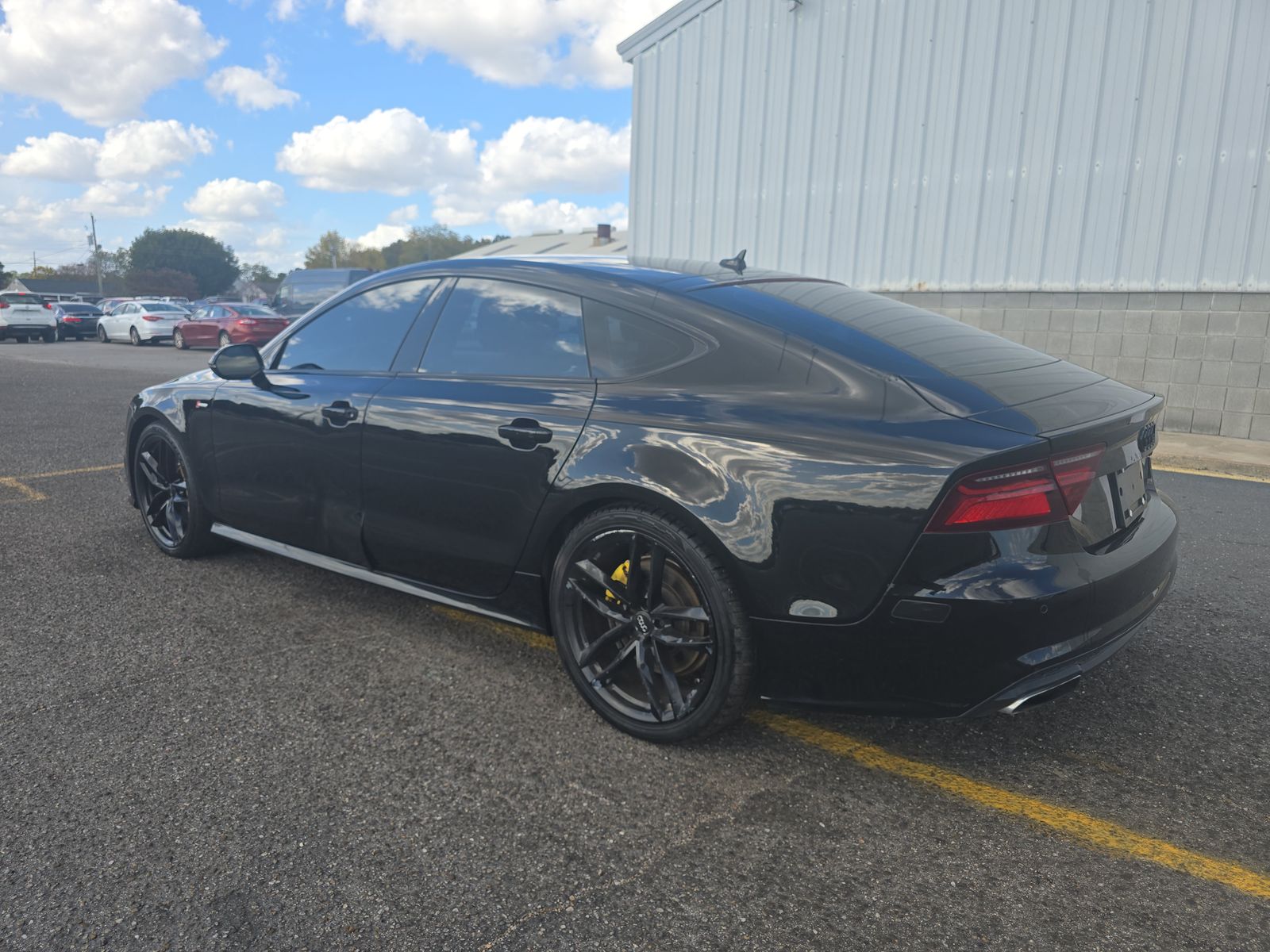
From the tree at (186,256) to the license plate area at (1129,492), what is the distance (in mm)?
130599

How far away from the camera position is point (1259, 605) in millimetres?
3965

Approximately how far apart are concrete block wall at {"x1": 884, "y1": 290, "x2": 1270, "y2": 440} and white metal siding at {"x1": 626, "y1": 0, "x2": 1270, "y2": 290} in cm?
18

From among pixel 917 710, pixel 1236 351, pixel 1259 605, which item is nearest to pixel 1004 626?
pixel 917 710

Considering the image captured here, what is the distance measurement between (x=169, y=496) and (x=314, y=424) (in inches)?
56.9

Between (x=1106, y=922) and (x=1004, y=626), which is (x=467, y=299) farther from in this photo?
(x=1106, y=922)

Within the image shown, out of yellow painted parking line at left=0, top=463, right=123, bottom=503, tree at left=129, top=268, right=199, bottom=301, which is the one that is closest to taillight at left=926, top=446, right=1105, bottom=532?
yellow painted parking line at left=0, top=463, right=123, bottom=503

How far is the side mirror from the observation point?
3.99 metres

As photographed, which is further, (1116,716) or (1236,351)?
(1236,351)

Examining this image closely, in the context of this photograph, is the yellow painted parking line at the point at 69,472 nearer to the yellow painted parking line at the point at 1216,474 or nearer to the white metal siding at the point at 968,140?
the yellow painted parking line at the point at 1216,474

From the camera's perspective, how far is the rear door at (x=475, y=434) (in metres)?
2.95

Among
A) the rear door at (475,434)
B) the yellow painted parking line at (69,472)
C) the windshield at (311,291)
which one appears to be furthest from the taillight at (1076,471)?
the windshield at (311,291)

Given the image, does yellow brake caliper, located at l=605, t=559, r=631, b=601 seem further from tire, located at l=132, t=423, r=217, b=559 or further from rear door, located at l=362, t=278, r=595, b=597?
tire, located at l=132, t=423, r=217, b=559

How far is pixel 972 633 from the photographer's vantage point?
2.27 m

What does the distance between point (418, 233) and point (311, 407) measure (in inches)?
5794
